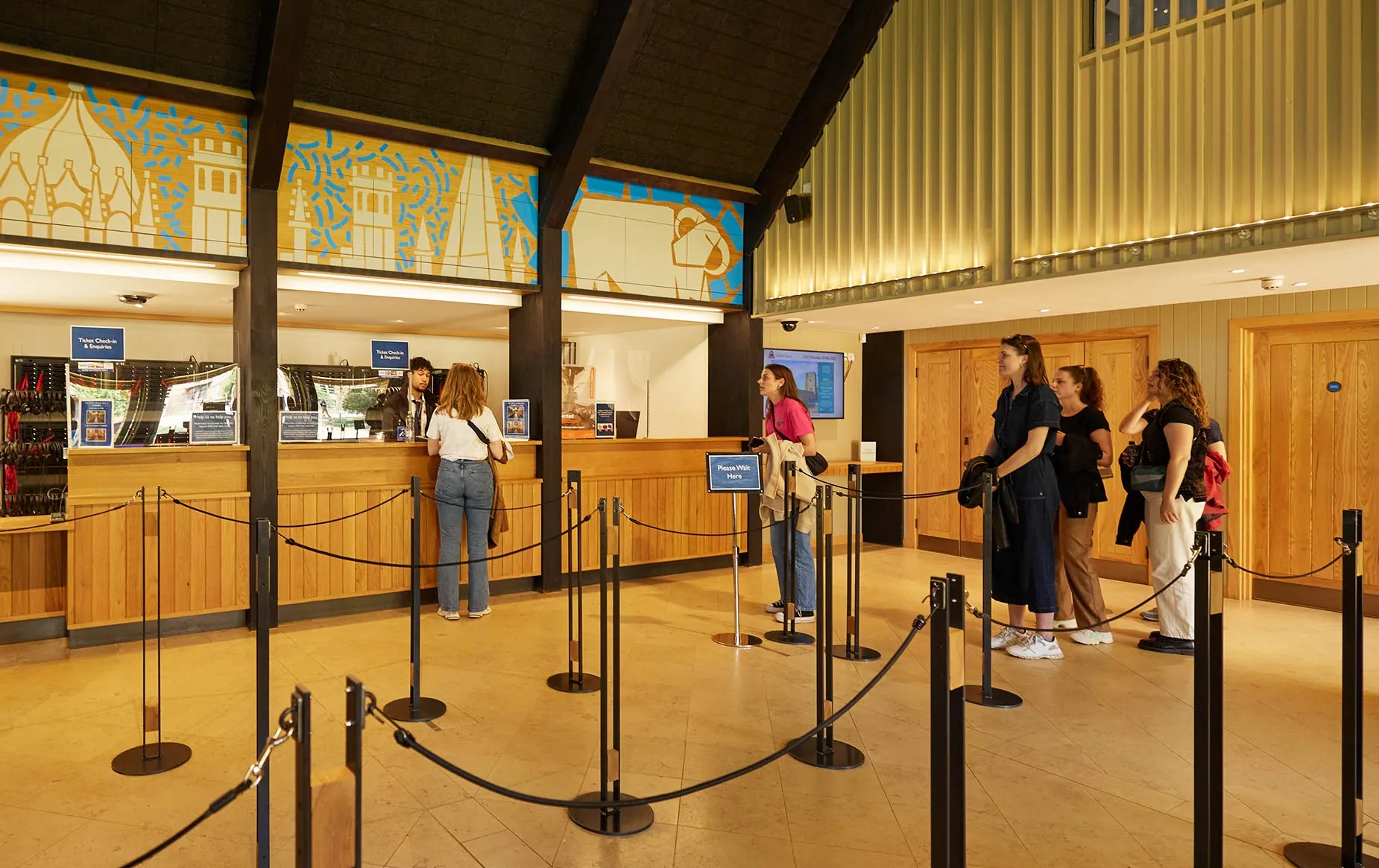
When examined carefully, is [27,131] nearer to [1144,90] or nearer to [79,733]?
[79,733]

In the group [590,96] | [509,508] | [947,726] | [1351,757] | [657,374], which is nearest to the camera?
[947,726]

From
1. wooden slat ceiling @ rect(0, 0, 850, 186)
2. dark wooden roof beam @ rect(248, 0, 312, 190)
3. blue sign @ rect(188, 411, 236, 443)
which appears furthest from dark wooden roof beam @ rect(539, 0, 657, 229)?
blue sign @ rect(188, 411, 236, 443)

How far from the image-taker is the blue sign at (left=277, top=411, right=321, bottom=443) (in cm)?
625

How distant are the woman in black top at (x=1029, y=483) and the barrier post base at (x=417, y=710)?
122 inches

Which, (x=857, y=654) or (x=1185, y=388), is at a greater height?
(x=1185, y=388)

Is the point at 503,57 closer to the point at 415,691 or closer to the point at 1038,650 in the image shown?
the point at 415,691

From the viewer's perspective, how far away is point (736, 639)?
17.9 feet

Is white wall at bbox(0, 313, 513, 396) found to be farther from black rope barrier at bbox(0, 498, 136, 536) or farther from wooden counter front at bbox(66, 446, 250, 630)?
black rope barrier at bbox(0, 498, 136, 536)

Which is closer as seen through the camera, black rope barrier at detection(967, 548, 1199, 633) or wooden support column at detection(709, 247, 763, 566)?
black rope barrier at detection(967, 548, 1199, 633)

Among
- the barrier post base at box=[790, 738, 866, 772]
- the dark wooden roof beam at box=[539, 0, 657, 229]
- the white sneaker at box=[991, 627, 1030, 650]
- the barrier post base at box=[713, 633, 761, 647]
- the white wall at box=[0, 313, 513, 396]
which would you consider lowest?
the barrier post base at box=[790, 738, 866, 772]

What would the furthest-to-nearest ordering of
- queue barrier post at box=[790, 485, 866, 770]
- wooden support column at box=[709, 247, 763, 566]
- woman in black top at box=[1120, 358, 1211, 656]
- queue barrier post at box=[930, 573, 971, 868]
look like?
wooden support column at box=[709, 247, 763, 566] → woman in black top at box=[1120, 358, 1211, 656] → queue barrier post at box=[790, 485, 866, 770] → queue barrier post at box=[930, 573, 971, 868]

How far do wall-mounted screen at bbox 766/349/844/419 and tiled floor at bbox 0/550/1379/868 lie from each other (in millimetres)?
3794

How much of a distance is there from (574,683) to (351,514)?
234 cm

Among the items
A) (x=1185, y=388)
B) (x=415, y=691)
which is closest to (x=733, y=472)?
(x=415, y=691)
